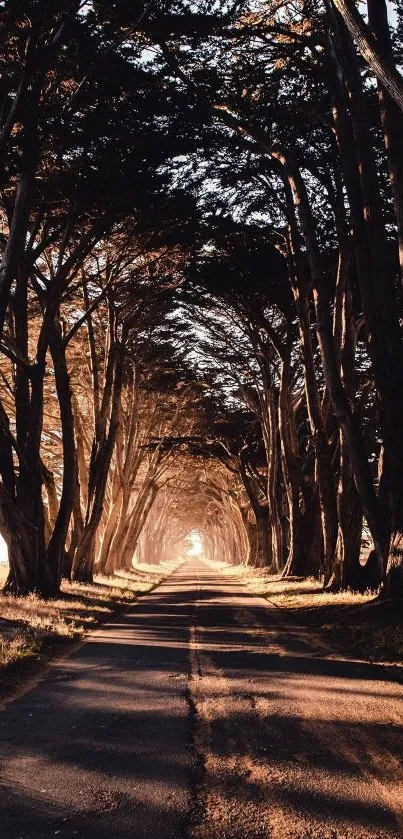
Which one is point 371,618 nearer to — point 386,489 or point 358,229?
point 386,489

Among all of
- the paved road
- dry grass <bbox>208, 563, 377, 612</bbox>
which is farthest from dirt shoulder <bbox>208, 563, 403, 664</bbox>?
the paved road

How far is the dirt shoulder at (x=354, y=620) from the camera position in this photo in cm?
853

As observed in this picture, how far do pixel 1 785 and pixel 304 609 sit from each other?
411 inches

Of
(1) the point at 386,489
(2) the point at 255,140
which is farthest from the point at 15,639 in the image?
(2) the point at 255,140

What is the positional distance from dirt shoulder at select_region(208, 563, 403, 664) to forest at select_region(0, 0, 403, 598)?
43cm

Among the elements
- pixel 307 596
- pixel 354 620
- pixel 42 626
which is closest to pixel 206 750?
pixel 42 626

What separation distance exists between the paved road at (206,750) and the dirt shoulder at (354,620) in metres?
0.64

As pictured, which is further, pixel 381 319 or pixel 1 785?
pixel 381 319

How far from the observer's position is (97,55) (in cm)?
1179

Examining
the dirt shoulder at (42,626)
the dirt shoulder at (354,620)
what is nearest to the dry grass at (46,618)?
the dirt shoulder at (42,626)

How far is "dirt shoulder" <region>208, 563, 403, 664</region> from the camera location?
8.53 meters

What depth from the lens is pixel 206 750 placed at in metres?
4.58

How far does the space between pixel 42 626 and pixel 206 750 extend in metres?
6.32

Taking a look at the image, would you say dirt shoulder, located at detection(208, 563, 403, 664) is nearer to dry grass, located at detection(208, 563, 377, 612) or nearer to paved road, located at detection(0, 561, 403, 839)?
dry grass, located at detection(208, 563, 377, 612)
